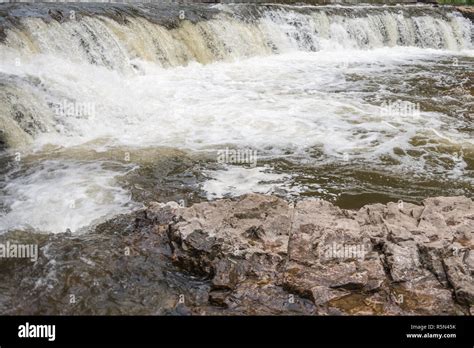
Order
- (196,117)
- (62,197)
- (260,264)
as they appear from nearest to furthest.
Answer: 1. (260,264)
2. (62,197)
3. (196,117)

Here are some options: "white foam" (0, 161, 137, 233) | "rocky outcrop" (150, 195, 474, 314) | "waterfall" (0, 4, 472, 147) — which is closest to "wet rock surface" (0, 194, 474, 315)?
"rocky outcrop" (150, 195, 474, 314)

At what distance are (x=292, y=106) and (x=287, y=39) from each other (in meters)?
8.38

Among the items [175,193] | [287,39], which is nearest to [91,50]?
[175,193]

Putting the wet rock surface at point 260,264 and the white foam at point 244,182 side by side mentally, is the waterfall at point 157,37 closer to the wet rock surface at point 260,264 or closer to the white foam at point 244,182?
the white foam at point 244,182

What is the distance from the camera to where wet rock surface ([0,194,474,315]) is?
3.59 meters

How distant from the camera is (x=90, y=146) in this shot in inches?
301

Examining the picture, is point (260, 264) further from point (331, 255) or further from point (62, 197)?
point (62, 197)

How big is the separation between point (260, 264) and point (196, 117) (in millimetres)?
5690

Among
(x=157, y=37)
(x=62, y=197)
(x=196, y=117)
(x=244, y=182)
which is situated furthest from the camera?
(x=157, y=37)

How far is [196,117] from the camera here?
9195mm

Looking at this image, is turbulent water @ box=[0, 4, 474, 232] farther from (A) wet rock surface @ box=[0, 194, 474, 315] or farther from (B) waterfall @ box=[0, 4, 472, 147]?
(A) wet rock surface @ box=[0, 194, 474, 315]

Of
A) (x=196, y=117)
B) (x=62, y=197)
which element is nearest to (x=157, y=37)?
(x=196, y=117)

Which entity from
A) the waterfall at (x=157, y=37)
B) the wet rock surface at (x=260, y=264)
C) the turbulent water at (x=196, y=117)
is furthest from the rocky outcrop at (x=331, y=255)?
the waterfall at (x=157, y=37)

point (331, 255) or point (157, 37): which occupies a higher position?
point (157, 37)
